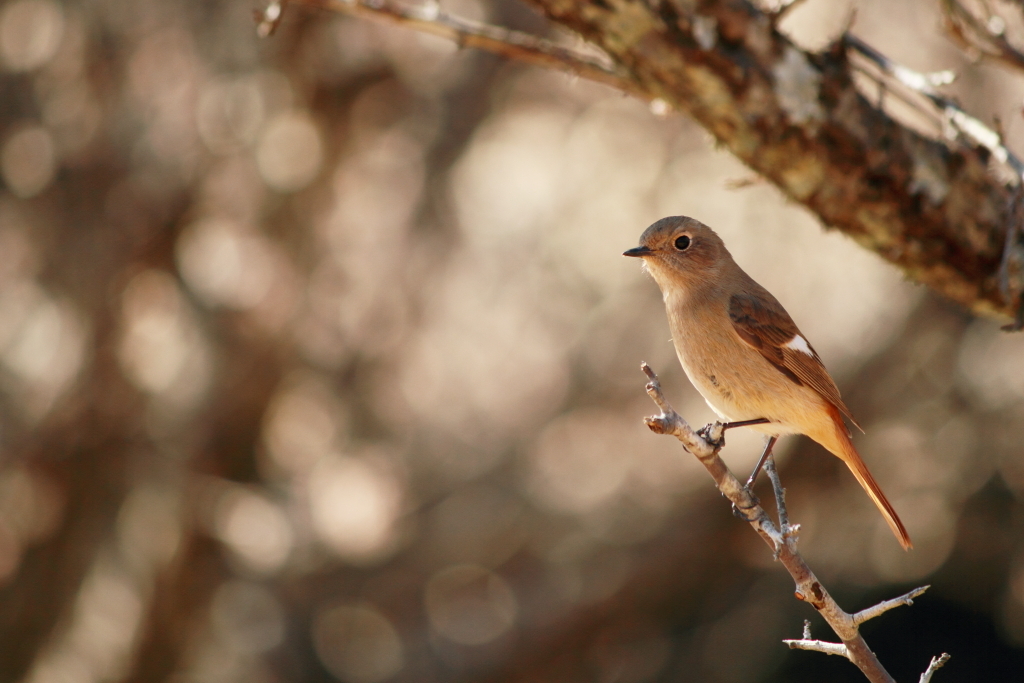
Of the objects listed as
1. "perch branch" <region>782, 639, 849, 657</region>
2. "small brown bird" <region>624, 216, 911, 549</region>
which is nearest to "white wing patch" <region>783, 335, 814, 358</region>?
"small brown bird" <region>624, 216, 911, 549</region>

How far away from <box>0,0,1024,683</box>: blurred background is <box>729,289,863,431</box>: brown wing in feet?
A: 8.82

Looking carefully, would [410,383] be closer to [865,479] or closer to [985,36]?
[865,479]

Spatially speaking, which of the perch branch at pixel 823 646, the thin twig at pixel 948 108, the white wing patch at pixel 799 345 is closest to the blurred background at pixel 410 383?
the white wing patch at pixel 799 345

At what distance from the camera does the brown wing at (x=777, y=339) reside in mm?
3025

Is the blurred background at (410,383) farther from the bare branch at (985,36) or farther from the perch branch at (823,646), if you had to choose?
the perch branch at (823,646)

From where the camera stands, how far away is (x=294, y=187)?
645 cm

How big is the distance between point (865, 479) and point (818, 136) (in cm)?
103

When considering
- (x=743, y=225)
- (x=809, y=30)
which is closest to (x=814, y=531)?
(x=743, y=225)

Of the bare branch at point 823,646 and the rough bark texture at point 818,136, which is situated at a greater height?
the rough bark texture at point 818,136

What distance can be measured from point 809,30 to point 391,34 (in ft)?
9.05

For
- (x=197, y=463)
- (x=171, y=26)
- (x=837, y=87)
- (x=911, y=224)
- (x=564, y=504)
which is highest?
(x=837, y=87)

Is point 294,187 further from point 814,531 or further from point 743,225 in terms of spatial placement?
point 814,531

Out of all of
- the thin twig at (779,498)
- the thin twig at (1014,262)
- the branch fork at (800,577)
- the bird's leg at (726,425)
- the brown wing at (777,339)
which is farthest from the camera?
the brown wing at (777,339)

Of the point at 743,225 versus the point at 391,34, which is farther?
the point at 391,34
